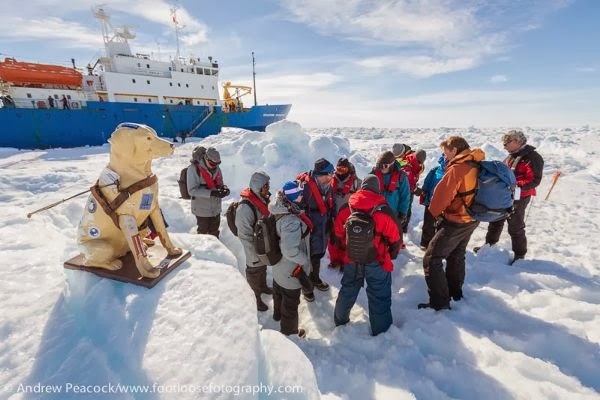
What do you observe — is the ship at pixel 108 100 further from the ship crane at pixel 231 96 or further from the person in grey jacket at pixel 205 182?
the person in grey jacket at pixel 205 182

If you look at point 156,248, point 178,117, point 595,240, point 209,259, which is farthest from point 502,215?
point 178,117

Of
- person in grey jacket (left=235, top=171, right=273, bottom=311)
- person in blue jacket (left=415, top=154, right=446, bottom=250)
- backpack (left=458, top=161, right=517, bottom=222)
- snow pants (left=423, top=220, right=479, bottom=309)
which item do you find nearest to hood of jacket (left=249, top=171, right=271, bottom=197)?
person in grey jacket (left=235, top=171, right=273, bottom=311)

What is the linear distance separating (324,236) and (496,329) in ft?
6.68

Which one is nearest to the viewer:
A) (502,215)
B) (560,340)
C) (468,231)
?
(560,340)

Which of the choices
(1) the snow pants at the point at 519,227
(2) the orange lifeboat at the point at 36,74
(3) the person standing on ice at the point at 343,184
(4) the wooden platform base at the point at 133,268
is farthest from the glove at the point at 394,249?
(2) the orange lifeboat at the point at 36,74

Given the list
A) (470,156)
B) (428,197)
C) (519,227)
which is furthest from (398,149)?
(470,156)

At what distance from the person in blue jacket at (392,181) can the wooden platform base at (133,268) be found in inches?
110

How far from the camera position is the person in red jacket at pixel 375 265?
2.53 m

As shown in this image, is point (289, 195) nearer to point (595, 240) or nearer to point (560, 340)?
point (560, 340)

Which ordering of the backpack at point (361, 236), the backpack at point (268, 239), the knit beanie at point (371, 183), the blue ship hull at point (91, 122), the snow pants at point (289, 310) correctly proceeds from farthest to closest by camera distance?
the blue ship hull at point (91, 122), the snow pants at point (289, 310), the backpack at point (268, 239), the knit beanie at point (371, 183), the backpack at point (361, 236)

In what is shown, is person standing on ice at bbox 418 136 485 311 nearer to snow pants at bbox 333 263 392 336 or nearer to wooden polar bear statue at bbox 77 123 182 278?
snow pants at bbox 333 263 392 336

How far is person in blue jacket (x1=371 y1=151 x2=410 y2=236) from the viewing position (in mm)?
3912

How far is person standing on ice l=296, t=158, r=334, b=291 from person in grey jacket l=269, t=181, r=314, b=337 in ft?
2.39

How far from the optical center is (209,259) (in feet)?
7.18
